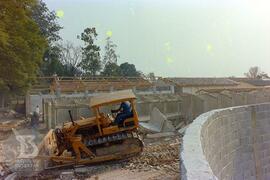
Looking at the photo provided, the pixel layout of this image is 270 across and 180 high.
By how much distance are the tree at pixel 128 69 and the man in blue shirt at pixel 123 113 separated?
4889cm

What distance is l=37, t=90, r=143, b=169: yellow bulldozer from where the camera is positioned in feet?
46.5

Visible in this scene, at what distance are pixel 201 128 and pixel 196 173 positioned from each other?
275 centimetres

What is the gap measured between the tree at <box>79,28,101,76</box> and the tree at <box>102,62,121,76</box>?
220 centimetres

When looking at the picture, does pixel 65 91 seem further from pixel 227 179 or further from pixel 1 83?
pixel 227 179

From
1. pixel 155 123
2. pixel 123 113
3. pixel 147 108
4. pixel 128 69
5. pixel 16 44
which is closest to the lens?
pixel 123 113

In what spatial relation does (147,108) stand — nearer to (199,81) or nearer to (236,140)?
(236,140)

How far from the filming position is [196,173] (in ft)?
10.1

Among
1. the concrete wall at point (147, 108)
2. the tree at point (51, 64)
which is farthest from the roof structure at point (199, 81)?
the tree at point (51, 64)

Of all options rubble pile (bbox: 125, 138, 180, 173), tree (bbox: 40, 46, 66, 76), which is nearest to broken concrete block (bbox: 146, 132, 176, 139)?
rubble pile (bbox: 125, 138, 180, 173)

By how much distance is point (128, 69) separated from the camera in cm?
6481

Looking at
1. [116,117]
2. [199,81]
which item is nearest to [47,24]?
[199,81]

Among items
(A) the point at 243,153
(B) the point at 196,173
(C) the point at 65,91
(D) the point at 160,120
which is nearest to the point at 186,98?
(D) the point at 160,120

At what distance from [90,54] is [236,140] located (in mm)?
50190

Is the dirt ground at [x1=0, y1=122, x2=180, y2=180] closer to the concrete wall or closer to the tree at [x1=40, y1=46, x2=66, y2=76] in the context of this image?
the concrete wall
